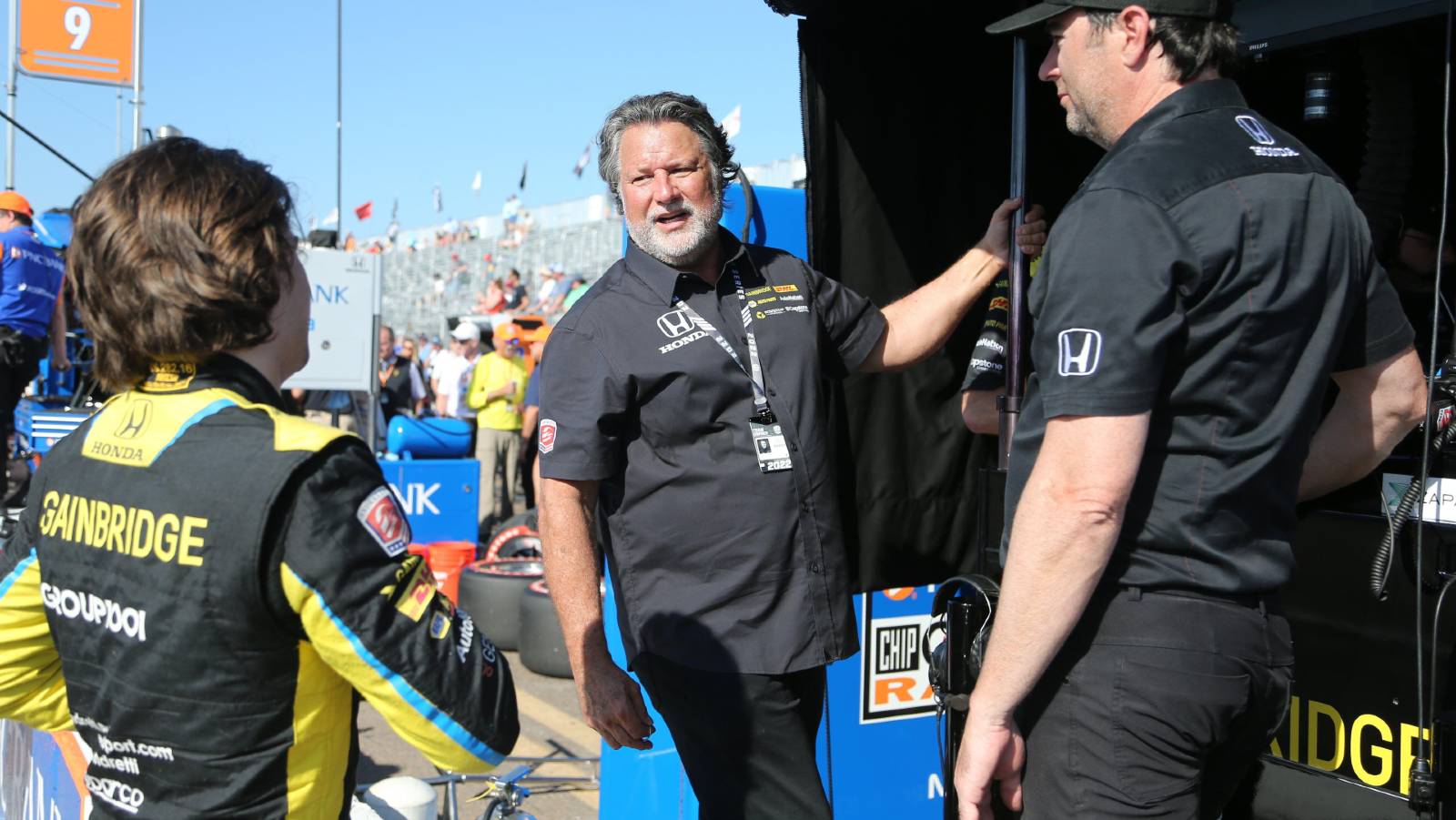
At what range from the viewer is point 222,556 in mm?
1344

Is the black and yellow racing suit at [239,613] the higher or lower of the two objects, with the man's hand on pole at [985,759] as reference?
higher

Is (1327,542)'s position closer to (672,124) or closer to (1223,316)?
(1223,316)

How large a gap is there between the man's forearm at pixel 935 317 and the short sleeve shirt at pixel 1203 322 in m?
1.00

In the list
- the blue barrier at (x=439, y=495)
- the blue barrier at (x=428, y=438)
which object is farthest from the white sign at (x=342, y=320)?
the blue barrier at (x=428, y=438)

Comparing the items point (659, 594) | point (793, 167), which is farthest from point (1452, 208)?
point (793, 167)

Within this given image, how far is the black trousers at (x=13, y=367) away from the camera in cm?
712

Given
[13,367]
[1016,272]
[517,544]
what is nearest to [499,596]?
[517,544]

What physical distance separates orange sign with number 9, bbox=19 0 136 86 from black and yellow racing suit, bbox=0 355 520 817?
368 inches

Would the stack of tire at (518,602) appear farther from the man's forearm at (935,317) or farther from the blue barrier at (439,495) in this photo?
the man's forearm at (935,317)

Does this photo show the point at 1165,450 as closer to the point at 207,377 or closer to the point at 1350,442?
the point at 1350,442

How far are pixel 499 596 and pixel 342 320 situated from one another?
2.83m

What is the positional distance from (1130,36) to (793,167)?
21.1 metres

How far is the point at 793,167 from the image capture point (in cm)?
2250

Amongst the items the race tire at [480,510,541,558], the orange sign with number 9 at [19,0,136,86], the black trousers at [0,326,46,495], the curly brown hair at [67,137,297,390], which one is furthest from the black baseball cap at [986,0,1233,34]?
the orange sign with number 9 at [19,0,136,86]
